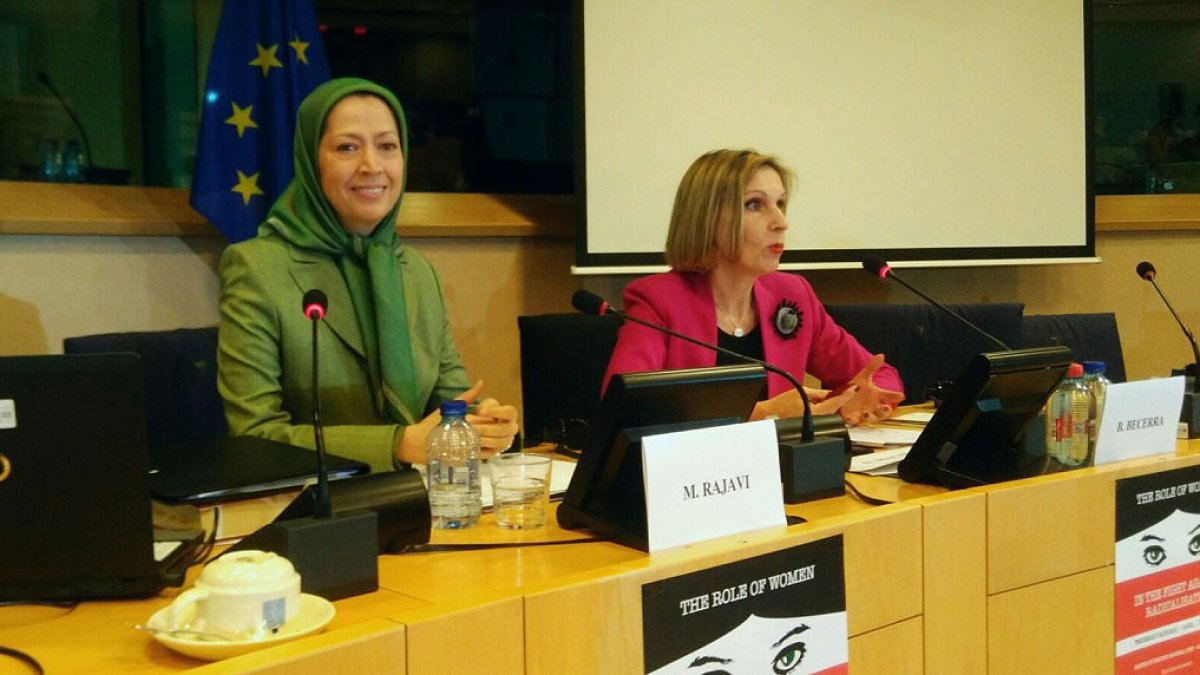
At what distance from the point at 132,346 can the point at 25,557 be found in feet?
3.98

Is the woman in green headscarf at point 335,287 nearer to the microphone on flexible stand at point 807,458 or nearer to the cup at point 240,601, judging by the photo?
the microphone on flexible stand at point 807,458

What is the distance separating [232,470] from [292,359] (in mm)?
696

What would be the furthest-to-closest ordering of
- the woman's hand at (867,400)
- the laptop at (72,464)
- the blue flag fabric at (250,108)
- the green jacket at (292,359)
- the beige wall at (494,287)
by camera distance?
the blue flag fabric at (250,108) < the beige wall at (494,287) < the woman's hand at (867,400) < the green jacket at (292,359) < the laptop at (72,464)

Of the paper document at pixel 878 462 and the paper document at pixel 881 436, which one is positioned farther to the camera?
the paper document at pixel 881 436

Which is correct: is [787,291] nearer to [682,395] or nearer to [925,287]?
[682,395]

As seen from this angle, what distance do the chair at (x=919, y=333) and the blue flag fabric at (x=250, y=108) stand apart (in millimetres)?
1580

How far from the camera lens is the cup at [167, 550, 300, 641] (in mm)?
891

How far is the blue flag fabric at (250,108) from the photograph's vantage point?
296 cm

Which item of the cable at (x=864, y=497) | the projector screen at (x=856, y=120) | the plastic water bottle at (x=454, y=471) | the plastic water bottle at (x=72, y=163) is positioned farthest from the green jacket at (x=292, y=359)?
the projector screen at (x=856, y=120)

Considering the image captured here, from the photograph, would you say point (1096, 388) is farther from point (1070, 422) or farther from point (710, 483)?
point (710, 483)

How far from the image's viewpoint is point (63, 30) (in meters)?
3.05

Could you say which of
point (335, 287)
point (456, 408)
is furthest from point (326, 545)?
point (335, 287)

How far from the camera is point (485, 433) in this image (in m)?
1.68

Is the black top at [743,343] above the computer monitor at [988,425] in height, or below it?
above
